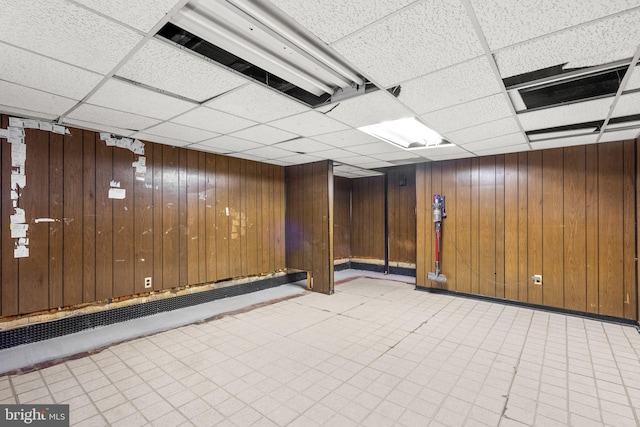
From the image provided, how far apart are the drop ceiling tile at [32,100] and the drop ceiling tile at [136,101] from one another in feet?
0.93

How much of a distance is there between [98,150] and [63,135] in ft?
1.22

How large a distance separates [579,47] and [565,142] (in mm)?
2962

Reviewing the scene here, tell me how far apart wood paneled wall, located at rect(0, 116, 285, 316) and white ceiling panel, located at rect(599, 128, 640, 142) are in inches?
208

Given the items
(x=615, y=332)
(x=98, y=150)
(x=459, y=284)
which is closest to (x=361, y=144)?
(x=459, y=284)

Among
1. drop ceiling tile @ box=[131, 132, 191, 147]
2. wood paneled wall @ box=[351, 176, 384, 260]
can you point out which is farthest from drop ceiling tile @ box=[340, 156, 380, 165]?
drop ceiling tile @ box=[131, 132, 191, 147]

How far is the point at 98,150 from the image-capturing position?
3.86 metres

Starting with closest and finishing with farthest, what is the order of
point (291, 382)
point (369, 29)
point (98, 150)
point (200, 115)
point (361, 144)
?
point (369, 29)
point (291, 382)
point (200, 115)
point (98, 150)
point (361, 144)

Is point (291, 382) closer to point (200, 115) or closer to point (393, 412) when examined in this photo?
point (393, 412)

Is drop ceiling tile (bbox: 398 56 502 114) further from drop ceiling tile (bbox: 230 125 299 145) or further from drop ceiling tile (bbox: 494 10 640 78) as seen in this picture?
drop ceiling tile (bbox: 230 125 299 145)

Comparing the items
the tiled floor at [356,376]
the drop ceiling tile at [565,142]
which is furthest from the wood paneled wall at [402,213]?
the tiled floor at [356,376]

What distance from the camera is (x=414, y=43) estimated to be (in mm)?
1823

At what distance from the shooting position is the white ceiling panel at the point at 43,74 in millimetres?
1988

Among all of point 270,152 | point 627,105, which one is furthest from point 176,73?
point 627,105

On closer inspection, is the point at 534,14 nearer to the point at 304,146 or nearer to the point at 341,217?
the point at 304,146
